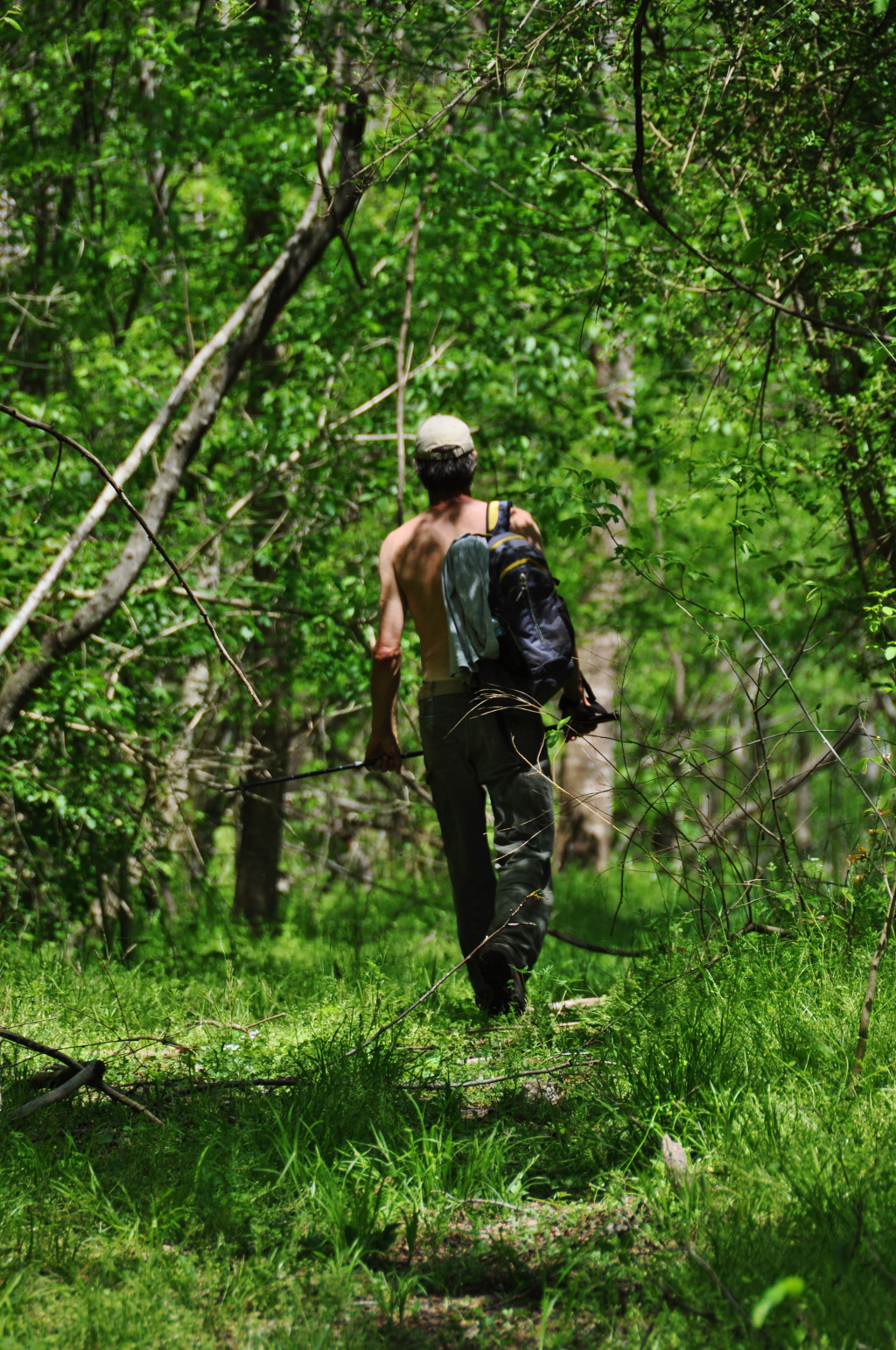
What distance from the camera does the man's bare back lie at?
12.6 feet

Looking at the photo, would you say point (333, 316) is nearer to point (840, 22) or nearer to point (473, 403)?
point (473, 403)

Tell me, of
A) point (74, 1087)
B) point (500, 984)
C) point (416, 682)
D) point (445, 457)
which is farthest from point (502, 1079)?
point (416, 682)

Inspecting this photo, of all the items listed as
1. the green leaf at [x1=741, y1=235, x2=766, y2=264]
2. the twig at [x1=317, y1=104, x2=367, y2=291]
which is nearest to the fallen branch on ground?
the green leaf at [x1=741, y1=235, x2=766, y2=264]

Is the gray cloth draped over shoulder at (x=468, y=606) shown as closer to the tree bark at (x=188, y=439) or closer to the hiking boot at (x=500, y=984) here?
the hiking boot at (x=500, y=984)

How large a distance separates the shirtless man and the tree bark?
74.1 inches

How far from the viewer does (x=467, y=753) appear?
12.3ft

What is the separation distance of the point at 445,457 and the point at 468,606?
633 mm

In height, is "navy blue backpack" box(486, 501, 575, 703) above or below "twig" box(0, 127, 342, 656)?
below

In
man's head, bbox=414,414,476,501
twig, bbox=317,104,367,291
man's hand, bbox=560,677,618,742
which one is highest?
twig, bbox=317,104,367,291

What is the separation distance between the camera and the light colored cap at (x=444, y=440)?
3.86m

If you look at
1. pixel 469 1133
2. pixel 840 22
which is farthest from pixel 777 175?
pixel 469 1133

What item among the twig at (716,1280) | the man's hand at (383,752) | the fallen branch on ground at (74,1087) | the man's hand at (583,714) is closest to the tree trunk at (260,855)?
the man's hand at (383,752)

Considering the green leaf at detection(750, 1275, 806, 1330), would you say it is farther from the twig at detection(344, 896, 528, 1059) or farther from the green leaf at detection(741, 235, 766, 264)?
the green leaf at detection(741, 235, 766, 264)

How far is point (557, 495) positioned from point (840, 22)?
2254mm
